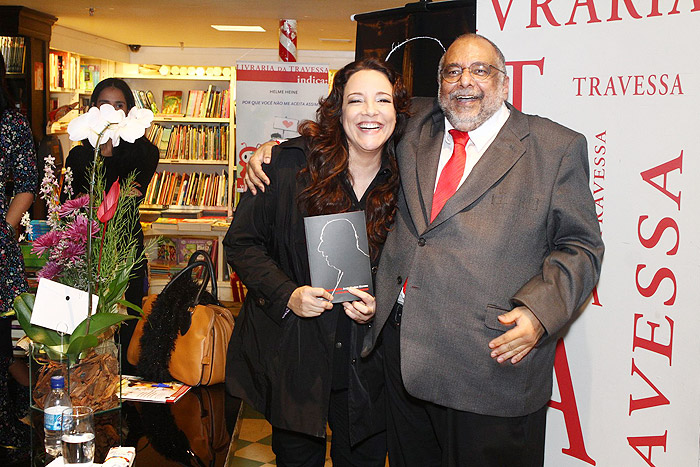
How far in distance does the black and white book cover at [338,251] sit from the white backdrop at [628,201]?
70 centimetres

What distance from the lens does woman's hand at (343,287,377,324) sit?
203 centimetres

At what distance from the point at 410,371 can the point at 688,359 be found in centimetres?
74

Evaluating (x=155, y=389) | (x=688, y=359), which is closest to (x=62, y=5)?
(x=155, y=389)

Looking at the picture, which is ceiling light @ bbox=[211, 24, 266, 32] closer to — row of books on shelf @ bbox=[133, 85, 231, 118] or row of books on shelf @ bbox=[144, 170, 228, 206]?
row of books on shelf @ bbox=[133, 85, 231, 118]

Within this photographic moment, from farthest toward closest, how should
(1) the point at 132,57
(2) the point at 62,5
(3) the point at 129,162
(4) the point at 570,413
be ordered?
(1) the point at 132,57 < (2) the point at 62,5 < (3) the point at 129,162 < (4) the point at 570,413

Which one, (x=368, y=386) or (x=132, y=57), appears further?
(x=132, y=57)

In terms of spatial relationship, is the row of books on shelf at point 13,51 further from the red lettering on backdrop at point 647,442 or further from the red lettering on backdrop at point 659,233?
the red lettering on backdrop at point 647,442

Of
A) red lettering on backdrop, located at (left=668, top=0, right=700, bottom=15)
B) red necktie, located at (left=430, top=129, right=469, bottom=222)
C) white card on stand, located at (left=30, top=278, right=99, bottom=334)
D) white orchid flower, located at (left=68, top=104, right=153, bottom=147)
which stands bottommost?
white card on stand, located at (left=30, top=278, right=99, bottom=334)

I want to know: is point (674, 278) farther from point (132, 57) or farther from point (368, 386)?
point (132, 57)

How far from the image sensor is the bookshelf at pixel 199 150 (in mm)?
8500

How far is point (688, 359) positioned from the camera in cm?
192

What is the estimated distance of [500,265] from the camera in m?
1.87

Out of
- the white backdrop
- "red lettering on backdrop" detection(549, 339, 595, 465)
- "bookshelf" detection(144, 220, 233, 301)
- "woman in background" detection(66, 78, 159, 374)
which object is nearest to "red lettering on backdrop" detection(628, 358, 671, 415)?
the white backdrop

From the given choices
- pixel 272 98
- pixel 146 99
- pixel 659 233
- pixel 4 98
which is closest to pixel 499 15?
pixel 659 233
